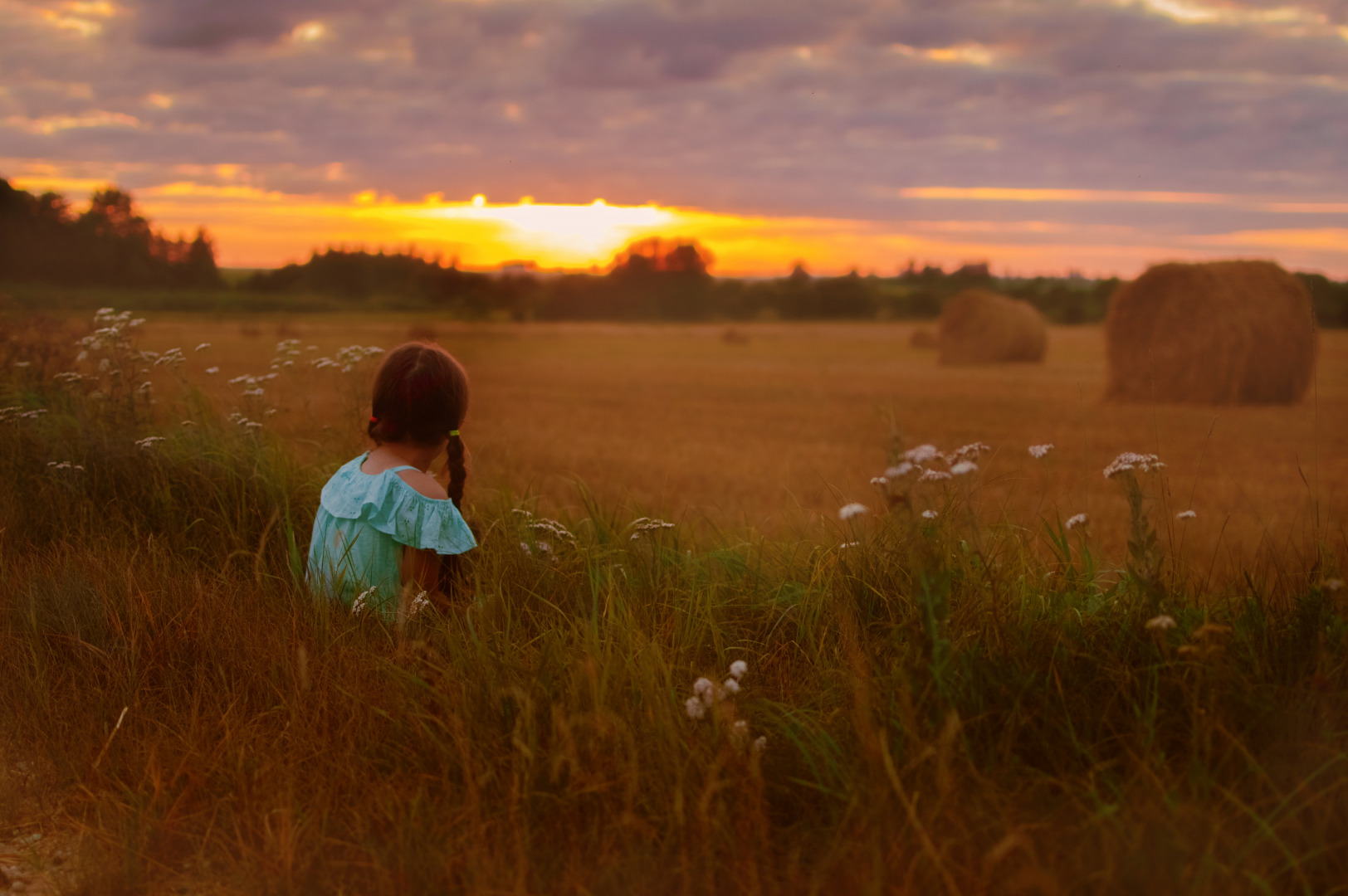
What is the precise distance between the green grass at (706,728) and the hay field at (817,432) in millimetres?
483

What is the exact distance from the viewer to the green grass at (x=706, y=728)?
189 centimetres

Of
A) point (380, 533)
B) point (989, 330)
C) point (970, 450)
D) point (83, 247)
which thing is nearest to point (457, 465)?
point (380, 533)

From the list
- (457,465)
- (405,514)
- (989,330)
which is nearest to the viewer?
(405,514)

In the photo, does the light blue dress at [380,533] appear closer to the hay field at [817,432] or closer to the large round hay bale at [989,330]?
the hay field at [817,432]

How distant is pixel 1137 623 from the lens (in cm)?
250

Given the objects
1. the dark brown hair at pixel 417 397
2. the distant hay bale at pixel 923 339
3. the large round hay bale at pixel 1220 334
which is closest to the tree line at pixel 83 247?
the dark brown hair at pixel 417 397

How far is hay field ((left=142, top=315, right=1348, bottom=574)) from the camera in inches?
216

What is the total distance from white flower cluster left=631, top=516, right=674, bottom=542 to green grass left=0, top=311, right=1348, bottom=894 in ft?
0.88

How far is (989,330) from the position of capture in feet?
82.5

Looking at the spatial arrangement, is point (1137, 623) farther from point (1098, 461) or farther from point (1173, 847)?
point (1098, 461)

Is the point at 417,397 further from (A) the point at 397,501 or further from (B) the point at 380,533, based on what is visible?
(B) the point at 380,533

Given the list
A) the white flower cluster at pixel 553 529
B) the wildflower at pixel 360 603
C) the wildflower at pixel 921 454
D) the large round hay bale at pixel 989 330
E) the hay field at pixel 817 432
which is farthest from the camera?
the large round hay bale at pixel 989 330

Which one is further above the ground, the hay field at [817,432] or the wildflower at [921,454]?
the wildflower at [921,454]

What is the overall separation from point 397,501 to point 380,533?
4.7 inches
